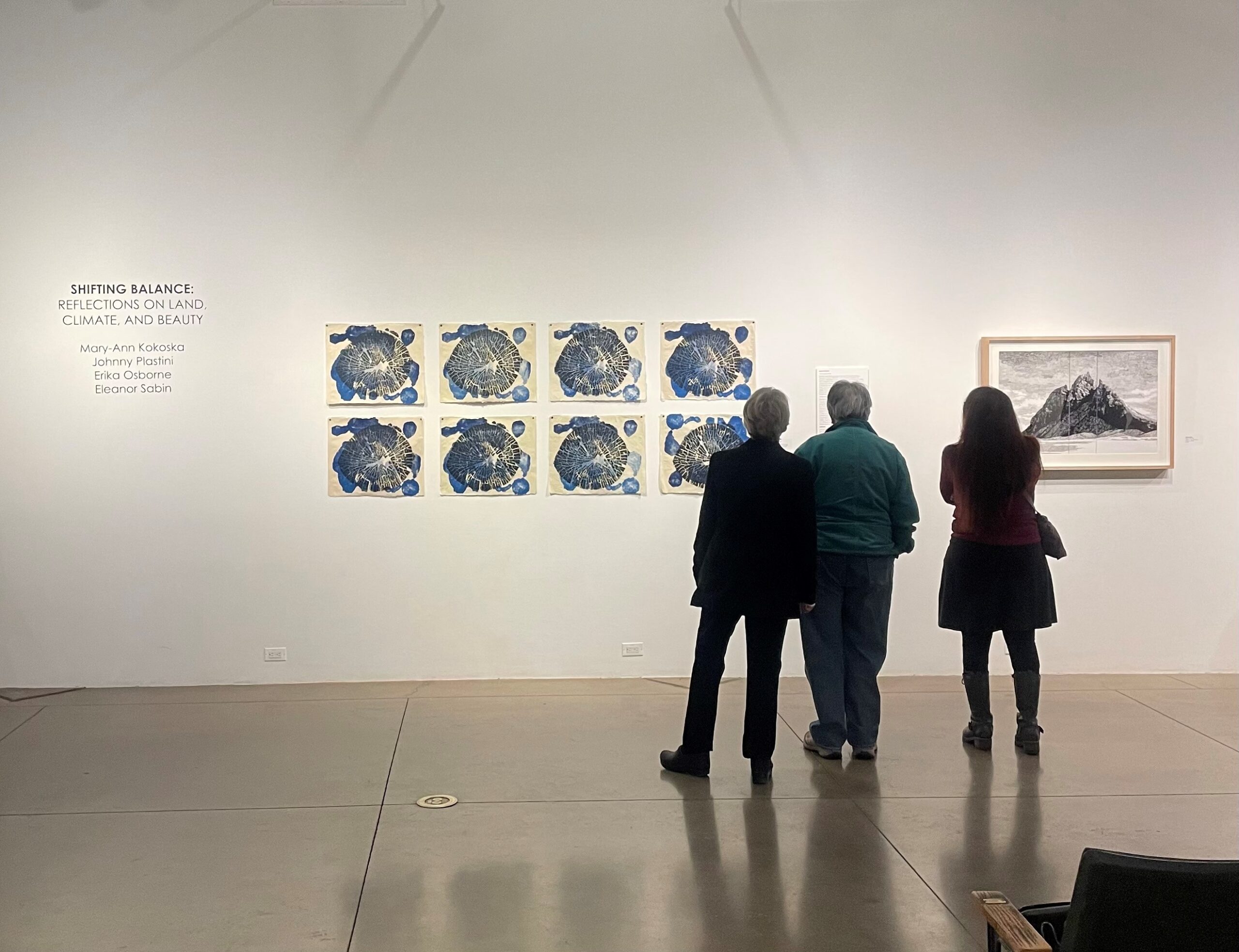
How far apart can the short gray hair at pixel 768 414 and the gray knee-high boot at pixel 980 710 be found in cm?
160

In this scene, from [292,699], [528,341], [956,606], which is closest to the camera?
[956,606]

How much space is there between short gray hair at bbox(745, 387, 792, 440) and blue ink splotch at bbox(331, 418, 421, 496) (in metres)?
2.62

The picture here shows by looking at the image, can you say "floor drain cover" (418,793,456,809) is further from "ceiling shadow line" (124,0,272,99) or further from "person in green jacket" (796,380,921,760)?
"ceiling shadow line" (124,0,272,99)

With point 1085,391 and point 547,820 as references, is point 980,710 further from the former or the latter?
point 1085,391

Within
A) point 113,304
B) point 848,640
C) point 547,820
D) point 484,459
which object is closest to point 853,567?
point 848,640

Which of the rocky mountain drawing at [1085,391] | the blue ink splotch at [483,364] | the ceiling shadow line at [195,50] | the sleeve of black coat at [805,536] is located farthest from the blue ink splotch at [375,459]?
the rocky mountain drawing at [1085,391]

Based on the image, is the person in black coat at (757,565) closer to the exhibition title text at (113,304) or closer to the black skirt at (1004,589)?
the black skirt at (1004,589)

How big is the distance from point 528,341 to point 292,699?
2483 millimetres

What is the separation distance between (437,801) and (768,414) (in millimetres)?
2088

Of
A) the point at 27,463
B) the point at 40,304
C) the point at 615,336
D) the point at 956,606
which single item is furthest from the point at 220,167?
the point at 956,606

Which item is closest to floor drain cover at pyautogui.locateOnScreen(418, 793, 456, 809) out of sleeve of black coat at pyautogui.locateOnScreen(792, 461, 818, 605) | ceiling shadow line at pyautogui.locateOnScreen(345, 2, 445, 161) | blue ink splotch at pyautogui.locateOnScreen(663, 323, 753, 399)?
sleeve of black coat at pyautogui.locateOnScreen(792, 461, 818, 605)

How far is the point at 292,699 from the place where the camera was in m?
6.04

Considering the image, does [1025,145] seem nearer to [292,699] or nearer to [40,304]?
[292,699]

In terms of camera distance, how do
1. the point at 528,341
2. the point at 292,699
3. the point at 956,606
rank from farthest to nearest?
the point at 528,341 → the point at 292,699 → the point at 956,606
